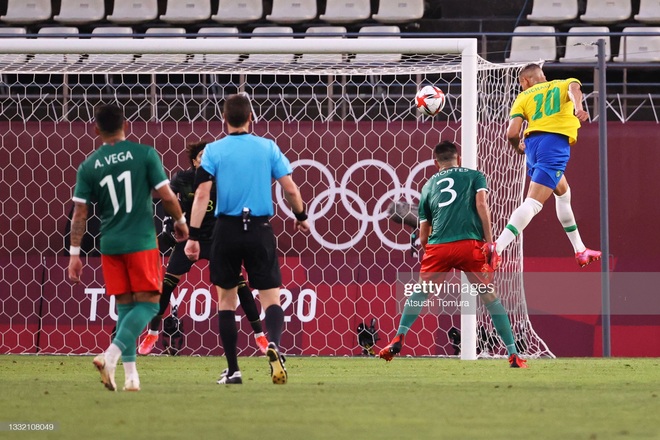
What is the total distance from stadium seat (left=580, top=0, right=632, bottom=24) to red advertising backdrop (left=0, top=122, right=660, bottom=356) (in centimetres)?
381

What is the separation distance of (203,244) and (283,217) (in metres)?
2.83

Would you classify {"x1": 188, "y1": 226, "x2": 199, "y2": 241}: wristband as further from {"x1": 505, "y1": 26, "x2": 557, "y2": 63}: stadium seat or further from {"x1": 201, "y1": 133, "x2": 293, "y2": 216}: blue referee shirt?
{"x1": 505, "y1": 26, "x2": 557, "y2": 63}: stadium seat

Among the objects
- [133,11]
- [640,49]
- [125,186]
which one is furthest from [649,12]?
[125,186]

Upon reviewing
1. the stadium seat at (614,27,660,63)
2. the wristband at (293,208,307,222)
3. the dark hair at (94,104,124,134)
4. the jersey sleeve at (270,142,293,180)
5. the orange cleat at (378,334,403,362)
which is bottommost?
the orange cleat at (378,334,403,362)

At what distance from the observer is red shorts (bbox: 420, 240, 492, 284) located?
372 inches

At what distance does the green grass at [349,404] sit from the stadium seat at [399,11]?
8242 mm

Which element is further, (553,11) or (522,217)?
(553,11)

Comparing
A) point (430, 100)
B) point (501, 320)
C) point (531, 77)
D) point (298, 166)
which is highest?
point (531, 77)

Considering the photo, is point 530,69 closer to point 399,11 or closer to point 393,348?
point 393,348

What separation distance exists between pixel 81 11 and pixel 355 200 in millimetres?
6224

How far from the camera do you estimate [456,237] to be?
9.46 metres

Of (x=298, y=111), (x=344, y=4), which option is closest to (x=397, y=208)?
(x=298, y=111)

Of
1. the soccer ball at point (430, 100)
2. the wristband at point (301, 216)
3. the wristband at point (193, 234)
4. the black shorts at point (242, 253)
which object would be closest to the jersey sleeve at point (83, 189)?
the wristband at point (193, 234)

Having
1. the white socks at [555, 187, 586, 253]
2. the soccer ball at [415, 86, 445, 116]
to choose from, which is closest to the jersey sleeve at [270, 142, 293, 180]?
the soccer ball at [415, 86, 445, 116]
